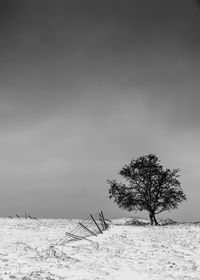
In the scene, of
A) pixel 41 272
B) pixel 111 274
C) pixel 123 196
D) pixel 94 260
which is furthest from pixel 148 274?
pixel 123 196

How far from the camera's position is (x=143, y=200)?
56.6 meters

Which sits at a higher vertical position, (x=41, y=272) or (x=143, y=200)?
(x=143, y=200)

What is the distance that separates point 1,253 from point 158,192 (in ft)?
133

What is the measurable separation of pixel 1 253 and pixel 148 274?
752 cm

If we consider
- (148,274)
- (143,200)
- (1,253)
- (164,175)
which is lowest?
(148,274)

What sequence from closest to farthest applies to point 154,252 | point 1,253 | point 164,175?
point 1,253, point 154,252, point 164,175

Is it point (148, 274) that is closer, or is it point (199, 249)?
point (148, 274)

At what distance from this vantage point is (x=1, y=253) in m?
18.6

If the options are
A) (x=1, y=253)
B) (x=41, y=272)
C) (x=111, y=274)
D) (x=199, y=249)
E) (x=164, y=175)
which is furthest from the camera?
(x=164, y=175)

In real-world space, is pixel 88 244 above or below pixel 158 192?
below

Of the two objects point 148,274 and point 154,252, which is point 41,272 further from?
point 154,252

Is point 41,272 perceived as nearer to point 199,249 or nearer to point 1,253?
point 1,253

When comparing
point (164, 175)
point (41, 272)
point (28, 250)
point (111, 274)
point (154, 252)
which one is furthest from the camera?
point (164, 175)

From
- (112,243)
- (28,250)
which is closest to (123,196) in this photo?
(112,243)
